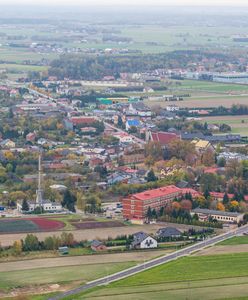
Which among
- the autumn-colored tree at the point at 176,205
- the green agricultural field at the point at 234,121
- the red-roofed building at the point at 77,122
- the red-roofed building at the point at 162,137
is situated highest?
the autumn-colored tree at the point at 176,205

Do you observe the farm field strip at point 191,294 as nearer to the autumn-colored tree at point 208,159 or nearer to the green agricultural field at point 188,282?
the green agricultural field at point 188,282

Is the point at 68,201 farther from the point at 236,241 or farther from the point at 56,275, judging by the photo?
the point at 56,275

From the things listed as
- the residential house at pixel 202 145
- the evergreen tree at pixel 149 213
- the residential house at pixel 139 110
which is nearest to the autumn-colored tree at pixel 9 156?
the residential house at pixel 202 145

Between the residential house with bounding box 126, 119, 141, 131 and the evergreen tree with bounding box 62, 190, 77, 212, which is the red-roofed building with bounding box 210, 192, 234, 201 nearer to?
the evergreen tree with bounding box 62, 190, 77, 212

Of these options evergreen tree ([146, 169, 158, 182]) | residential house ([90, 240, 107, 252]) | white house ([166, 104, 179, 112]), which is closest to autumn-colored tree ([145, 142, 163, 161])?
evergreen tree ([146, 169, 158, 182])

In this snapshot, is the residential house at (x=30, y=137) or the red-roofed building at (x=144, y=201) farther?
the residential house at (x=30, y=137)

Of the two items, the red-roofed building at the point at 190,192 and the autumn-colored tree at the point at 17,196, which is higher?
the red-roofed building at the point at 190,192
